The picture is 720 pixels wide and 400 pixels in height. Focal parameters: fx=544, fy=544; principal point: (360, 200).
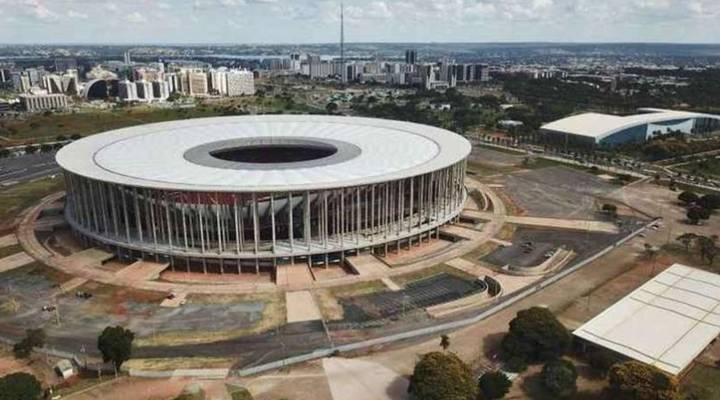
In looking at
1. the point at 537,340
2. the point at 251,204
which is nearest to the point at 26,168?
the point at 251,204

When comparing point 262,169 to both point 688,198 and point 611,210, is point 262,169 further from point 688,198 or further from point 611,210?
point 688,198

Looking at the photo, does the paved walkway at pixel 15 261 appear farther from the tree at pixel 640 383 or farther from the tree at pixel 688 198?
the tree at pixel 688 198

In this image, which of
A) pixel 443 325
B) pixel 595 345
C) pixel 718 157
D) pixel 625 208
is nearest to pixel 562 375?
pixel 595 345

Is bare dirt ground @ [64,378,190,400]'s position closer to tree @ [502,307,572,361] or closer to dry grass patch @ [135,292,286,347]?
dry grass patch @ [135,292,286,347]

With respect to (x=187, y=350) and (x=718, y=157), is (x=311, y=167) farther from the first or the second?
(x=718, y=157)

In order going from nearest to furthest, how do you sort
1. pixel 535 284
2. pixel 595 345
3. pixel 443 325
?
1. pixel 595 345
2. pixel 443 325
3. pixel 535 284

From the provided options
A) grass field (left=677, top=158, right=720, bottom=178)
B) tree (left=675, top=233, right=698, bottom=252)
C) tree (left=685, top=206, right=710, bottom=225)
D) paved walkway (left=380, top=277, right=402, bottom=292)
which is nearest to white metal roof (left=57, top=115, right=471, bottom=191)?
paved walkway (left=380, top=277, right=402, bottom=292)

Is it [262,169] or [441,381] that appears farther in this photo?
[262,169]
